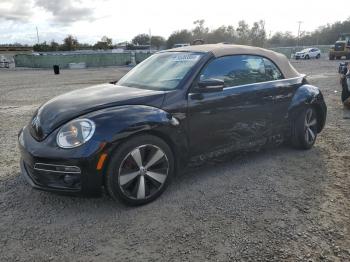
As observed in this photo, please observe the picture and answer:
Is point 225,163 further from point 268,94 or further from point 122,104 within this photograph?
point 122,104

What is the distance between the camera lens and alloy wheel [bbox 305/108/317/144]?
200 inches

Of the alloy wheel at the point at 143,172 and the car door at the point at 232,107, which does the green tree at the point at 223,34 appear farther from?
the alloy wheel at the point at 143,172

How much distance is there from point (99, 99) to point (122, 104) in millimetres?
307

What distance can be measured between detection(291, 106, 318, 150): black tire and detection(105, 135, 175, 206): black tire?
228 cm

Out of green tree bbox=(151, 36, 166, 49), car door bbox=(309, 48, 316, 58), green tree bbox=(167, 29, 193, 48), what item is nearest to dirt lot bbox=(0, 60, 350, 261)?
car door bbox=(309, 48, 316, 58)

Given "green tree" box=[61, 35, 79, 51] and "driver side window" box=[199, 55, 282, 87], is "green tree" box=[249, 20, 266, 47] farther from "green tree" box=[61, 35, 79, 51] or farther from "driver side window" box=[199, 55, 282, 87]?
"driver side window" box=[199, 55, 282, 87]

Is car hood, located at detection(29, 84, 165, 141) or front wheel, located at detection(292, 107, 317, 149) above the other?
car hood, located at detection(29, 84, 165, 141)

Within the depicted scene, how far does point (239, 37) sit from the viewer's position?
2960 inches

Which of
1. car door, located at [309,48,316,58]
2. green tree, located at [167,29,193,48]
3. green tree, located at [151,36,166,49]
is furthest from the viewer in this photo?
green tree, located at [151,36,166,49]

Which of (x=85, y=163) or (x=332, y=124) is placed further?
(x=332, y=124)

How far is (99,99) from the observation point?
3602 mm

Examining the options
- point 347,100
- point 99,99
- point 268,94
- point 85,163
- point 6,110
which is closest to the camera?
point 85,163

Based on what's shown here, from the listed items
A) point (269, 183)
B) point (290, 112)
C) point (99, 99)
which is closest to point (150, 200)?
point (99, 99)

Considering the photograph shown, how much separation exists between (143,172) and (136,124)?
1.67 ft
